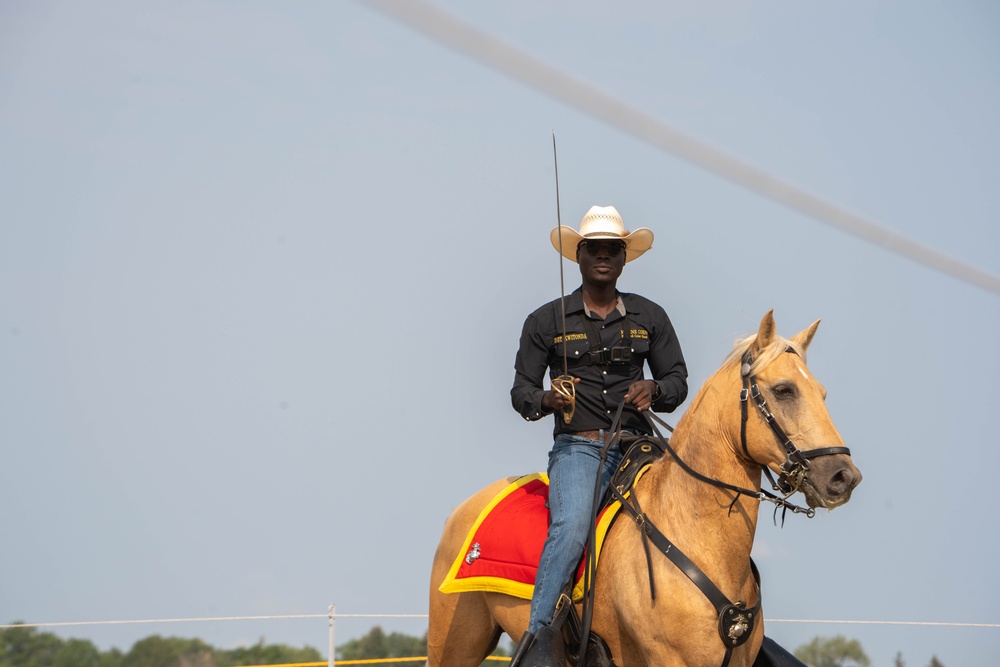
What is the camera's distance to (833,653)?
1049cm

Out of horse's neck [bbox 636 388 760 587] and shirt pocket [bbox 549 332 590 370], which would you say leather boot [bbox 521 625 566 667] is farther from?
shirt pocket [bbox 549 332 590 370]

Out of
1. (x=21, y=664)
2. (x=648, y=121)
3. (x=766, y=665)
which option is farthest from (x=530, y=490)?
(x=21, y=664)

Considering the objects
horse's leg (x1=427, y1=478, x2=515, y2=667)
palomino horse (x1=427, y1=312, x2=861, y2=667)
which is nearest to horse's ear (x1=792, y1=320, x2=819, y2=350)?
palomino horse (x1=427, y1=312, x2=861, y2=667)

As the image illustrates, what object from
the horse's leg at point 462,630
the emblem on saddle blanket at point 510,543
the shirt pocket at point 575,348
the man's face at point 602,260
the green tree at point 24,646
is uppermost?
the man's face at point 602,260

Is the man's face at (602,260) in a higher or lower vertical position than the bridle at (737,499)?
higher

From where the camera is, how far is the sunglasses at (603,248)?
6703 millimetres

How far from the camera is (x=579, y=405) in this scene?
657 cm

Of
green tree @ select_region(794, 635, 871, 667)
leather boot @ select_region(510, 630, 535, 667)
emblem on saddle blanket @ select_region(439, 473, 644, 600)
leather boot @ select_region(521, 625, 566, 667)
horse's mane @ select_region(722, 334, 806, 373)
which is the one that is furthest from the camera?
green tree @ select_region(794, 635, 871, 667)

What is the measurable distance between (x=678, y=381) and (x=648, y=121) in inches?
158

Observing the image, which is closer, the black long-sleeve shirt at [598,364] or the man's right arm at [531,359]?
the black long-sleeve shirt at [598,364]

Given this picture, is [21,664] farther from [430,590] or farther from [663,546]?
[663,546]

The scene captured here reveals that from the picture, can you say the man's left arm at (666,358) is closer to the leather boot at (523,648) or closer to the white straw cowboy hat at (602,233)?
the white straw cowboy hat at (602,233)

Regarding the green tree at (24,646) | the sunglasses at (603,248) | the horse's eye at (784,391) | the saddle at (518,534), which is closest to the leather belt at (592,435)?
the saddle at (518,534)

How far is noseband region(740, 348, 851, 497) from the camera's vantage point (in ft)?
17.0
